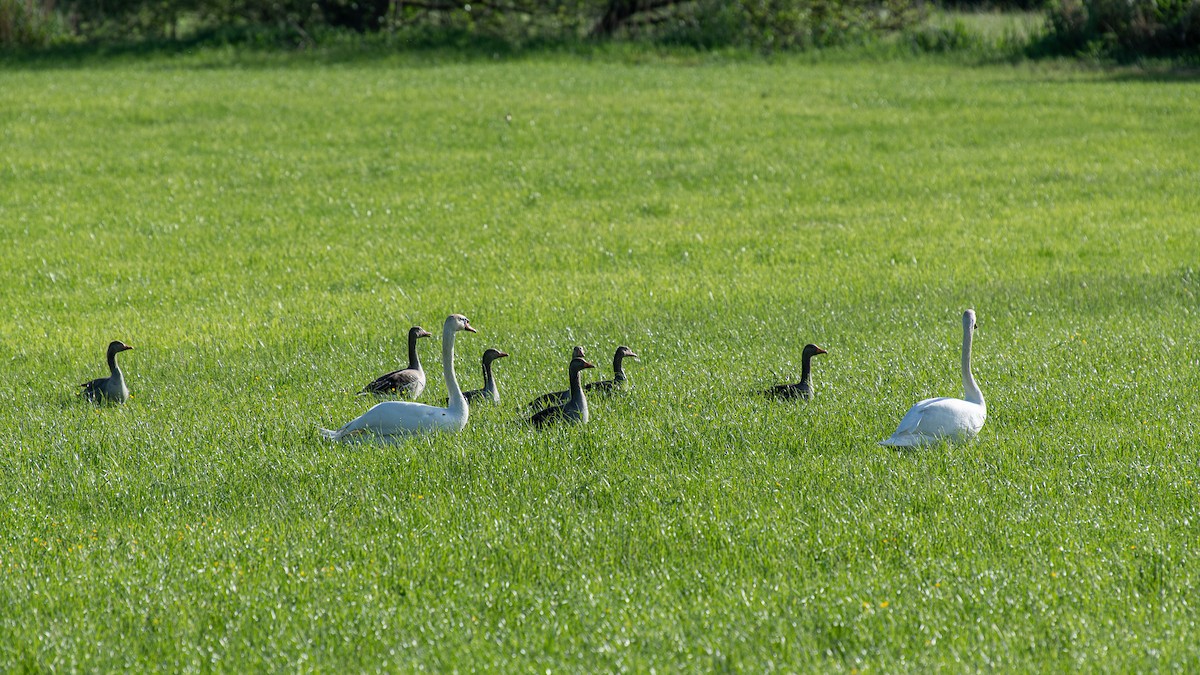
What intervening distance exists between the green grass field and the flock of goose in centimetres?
19

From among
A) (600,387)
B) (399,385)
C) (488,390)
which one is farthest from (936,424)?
(399,385)

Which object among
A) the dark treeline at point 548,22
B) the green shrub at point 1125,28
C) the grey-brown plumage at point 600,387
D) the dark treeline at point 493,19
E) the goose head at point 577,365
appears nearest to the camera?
the goose head at point 577,365

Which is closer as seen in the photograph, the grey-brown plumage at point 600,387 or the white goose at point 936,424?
the white goose at point 936,424

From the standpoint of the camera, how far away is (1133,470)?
768cm

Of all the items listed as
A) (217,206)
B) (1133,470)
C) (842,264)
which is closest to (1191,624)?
(1133,470)

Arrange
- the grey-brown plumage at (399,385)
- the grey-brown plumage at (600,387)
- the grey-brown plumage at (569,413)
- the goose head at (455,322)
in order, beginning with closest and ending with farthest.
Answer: the grey-brown plumage at (569,413)
the goose head at (455,322)
the grey-brown plumage at (600,387)
the grey-brown plumage at (399,385)

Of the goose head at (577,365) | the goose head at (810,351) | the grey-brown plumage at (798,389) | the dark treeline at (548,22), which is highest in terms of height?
the dark treeline at (548,22)

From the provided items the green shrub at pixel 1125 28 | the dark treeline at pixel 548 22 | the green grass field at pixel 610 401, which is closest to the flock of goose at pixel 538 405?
the green grass field at pixel 610 401

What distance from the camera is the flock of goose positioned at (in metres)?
8.13

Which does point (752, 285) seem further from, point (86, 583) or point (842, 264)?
point (86, 583)

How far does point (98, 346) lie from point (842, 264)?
30.3 ft

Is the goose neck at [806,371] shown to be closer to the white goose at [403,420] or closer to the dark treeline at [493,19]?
the white goose at [403,420]

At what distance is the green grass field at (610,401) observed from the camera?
231 inches

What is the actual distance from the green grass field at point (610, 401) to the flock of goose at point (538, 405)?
19cm
